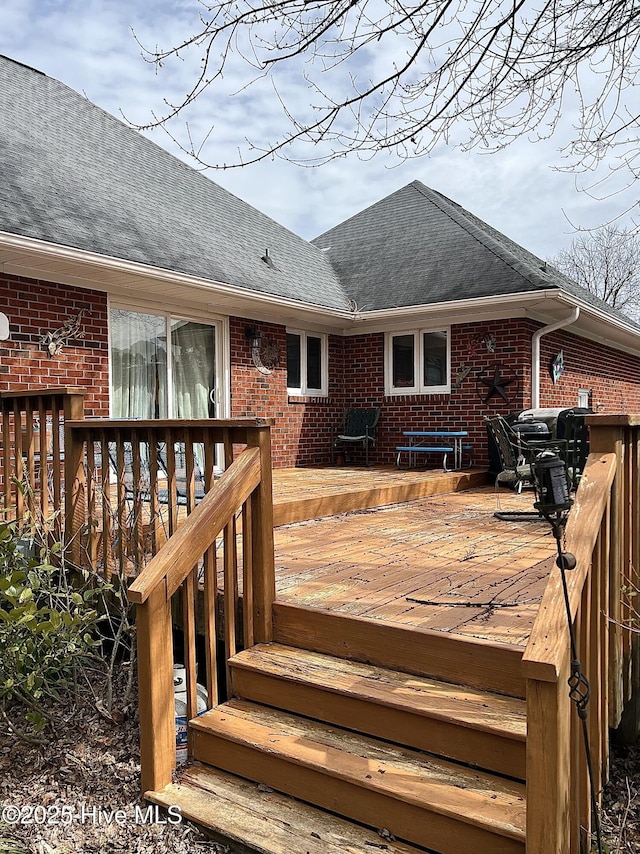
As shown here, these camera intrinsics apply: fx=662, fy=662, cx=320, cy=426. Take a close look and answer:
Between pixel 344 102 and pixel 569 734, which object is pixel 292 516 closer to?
pixel 344 102

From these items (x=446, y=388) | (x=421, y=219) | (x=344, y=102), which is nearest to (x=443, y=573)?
(x=344, y=102)

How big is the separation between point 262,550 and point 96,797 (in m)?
1.25

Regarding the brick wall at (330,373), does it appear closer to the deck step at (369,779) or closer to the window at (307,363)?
the window at (307,363)

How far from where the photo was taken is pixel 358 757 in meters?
2.48

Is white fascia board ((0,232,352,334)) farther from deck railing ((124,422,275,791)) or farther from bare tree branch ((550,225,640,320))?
bare tree branch ((550,225,640,320))

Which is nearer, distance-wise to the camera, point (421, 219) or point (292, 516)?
point (292, 516)

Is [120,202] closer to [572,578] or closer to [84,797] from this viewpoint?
[84,797]

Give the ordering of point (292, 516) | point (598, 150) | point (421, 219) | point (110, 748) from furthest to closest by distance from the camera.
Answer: point (421, 219) < point (292, 516) < point (598, 150) < point (110, 748)

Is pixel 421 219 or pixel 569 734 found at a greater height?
pixel 421 219

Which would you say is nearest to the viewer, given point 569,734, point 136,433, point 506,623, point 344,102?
point 569,734

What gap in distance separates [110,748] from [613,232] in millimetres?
5302

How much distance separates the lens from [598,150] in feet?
13.7

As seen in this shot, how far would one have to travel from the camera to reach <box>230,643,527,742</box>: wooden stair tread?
233 cm

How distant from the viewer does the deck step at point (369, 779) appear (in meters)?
2.11
